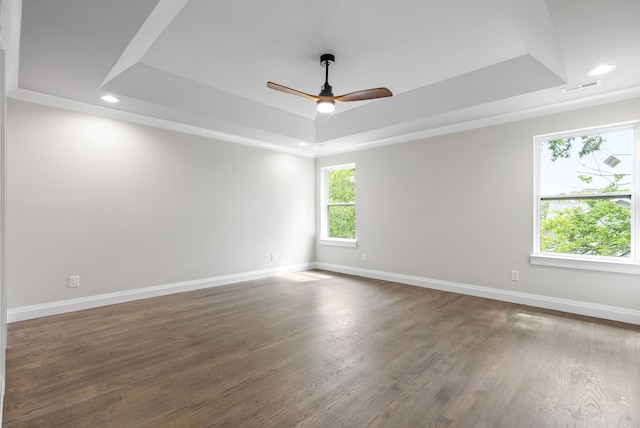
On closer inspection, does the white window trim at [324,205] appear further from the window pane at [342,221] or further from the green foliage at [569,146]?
the green foliage at [569,146]

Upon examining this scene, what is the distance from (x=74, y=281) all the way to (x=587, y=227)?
617cm

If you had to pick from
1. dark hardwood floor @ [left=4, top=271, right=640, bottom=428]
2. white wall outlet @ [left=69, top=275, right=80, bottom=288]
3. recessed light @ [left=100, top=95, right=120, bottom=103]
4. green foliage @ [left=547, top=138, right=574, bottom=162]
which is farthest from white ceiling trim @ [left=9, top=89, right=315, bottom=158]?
green foliage @ [left=547, top=138, right=574, bottom=162]

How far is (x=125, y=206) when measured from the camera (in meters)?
4.17

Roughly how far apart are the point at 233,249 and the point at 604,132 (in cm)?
530

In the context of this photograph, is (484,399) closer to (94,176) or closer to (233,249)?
(233,249)

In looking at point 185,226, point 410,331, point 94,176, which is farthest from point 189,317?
point 410,331

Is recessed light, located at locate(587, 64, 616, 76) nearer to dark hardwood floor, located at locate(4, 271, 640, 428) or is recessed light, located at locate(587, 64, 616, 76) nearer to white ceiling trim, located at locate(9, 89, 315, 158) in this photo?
dark hardwood floor, located at locate(4, 271, 640, 428)

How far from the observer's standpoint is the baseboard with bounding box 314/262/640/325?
347 cm

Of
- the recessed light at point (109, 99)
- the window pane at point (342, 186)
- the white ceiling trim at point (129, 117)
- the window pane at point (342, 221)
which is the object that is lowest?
the window pane at point (342, 221)

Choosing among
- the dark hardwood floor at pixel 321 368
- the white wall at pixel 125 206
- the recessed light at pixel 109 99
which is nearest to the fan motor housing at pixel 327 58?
the recessed light at pixel 109 99

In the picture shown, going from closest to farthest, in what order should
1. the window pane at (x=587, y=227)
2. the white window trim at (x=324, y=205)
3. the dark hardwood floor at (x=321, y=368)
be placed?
the dark hardwood floor at (x=321, y=368) < the window pane at (x=587, y=227) < the white window trim at (x=324, y=205)

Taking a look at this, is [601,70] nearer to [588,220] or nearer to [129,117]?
[588,220]

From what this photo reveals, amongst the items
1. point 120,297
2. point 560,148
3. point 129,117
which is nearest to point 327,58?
point 129,117

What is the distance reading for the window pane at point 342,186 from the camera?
623cm
